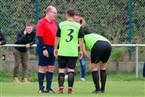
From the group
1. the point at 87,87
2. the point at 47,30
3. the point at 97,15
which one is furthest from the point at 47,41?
the point at 97,15

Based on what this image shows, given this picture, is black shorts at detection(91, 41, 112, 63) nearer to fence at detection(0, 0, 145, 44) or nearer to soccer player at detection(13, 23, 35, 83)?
soccer player at detection(13, 23, 35, 83)

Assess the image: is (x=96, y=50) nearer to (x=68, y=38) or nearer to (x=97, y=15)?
(x=68, y=38)

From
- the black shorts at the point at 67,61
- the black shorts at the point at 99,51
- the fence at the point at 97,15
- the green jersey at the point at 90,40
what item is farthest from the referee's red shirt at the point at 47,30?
the fence at the point at 97,15

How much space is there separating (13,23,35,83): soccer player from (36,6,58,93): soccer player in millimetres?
3427

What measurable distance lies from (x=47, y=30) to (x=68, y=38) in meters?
0.62

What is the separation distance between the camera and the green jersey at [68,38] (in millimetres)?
12297

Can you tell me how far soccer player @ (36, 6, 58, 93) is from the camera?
499 inches

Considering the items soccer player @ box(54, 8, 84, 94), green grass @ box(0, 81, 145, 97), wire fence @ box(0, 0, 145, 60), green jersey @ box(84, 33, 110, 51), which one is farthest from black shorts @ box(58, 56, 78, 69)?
wire fence @ box(0, 0, 145, 60)

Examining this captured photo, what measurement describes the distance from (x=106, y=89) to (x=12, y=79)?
4.09 m

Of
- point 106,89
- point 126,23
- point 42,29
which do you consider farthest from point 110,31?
point 42,29

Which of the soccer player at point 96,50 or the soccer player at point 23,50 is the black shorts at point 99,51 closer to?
the soccer player at point 96,50

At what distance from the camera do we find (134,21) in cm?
1892

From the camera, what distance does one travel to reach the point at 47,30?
12.7 metres

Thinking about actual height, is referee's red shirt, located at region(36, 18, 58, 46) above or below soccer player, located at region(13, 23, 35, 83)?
above
